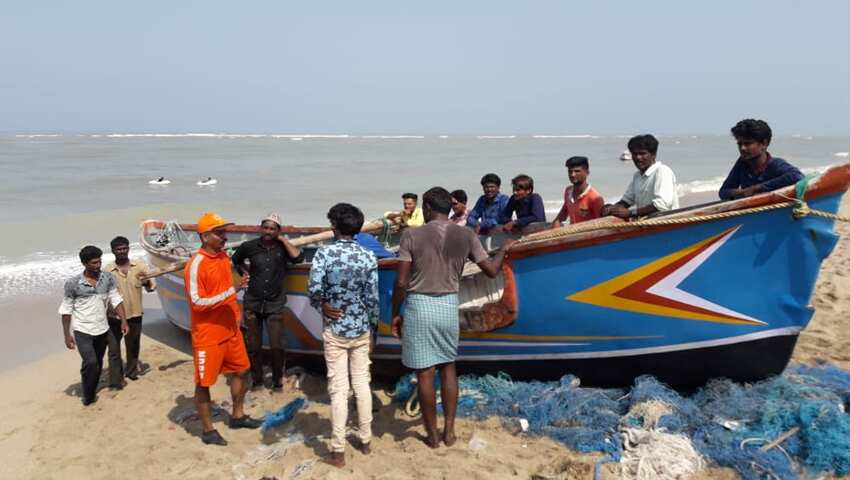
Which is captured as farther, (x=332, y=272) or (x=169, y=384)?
(x=169, y=384)

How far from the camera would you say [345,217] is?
3725 millimetres

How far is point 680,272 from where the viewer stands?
4.01 metres

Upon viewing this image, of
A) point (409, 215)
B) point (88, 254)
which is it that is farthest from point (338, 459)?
point (409, 215)

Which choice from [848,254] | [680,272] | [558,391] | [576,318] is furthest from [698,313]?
[848,254]

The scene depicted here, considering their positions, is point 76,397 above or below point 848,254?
below

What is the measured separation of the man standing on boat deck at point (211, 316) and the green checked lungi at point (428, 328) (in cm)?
131

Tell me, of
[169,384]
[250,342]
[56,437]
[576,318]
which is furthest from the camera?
[169,384]

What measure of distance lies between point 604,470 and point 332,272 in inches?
79.1

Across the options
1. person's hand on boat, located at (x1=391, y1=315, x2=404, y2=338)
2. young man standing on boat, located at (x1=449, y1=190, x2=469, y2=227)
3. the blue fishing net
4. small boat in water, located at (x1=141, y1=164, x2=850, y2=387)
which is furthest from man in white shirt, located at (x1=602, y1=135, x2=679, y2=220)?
young man standing on boat, located at (x1=449, y1=190, x2=469, y2=227)

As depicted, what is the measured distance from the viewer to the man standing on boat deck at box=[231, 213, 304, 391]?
5062 millimetres

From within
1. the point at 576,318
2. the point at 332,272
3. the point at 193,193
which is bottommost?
the point at 193,193

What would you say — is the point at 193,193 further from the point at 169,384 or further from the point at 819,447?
the point at 819,447

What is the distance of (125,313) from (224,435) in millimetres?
1653

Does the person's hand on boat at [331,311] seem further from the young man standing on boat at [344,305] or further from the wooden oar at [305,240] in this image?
the wooden oar at [305,240]
